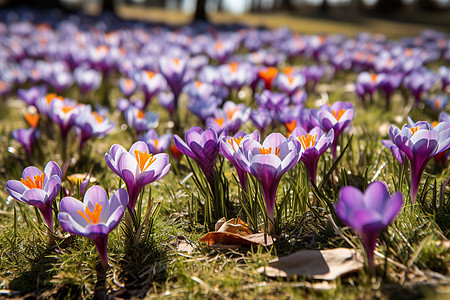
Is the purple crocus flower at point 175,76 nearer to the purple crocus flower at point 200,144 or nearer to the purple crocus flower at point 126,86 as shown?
the purple crocus flower at point 126,86

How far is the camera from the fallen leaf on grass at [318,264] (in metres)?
1.28

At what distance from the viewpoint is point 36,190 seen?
135cm

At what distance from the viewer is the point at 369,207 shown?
111cm

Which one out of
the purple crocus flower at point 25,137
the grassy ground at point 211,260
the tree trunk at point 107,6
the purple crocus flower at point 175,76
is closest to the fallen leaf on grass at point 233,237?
the grassy ground at point 211,260

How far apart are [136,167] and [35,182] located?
388 millimetres

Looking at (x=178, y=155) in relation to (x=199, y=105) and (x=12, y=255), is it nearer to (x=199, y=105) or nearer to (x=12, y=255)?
(x=199, y=105)

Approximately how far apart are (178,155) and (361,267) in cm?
120

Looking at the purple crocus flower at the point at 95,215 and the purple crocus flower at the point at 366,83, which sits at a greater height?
the purple crocus flower at the point at 366,83

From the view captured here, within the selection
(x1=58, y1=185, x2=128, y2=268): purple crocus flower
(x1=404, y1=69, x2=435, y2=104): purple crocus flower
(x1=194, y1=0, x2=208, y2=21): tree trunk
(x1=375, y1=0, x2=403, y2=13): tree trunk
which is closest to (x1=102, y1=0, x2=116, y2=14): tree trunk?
(x1=194, y1=0, x2=208, y2=21): tree trunk

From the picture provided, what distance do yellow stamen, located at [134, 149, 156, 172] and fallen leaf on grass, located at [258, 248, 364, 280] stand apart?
537 millimetres

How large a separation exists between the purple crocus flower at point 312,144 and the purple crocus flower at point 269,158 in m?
0.10

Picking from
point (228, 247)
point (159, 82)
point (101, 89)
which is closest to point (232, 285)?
point (228, 247)

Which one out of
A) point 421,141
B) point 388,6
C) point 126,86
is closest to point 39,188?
point 421,141

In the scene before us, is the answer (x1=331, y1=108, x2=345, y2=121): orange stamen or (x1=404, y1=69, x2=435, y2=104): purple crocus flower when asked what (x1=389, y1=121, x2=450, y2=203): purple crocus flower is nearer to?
(x1=331, y1=108, x2=345, y2=121): orange stamen
